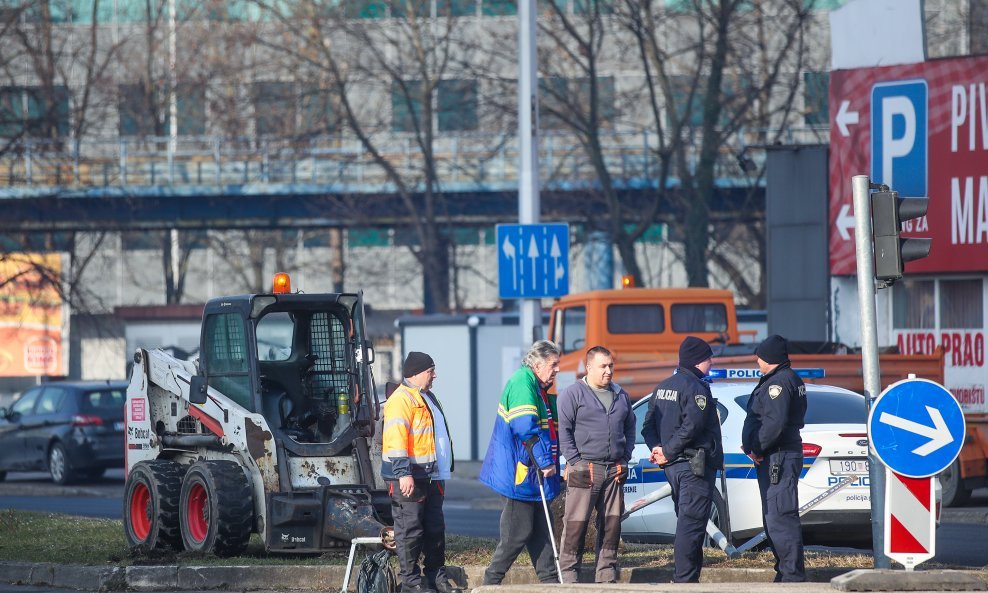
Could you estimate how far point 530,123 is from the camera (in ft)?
61.2

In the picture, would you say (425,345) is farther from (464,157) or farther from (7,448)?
(464,157)

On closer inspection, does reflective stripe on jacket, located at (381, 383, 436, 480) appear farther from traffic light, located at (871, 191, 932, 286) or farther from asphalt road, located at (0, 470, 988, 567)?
asphalt road, located at (0, 470, 988, 567)

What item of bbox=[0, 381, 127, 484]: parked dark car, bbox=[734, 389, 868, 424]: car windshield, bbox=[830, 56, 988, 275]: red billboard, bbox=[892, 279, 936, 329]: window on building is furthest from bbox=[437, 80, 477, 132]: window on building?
bbox=[734, 389, 868, 424]: car windshield

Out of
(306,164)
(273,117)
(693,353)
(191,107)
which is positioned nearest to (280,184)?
(306,164)

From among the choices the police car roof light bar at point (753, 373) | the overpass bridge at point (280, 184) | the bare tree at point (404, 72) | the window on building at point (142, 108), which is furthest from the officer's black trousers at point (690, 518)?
the window on building at point (142, 108)

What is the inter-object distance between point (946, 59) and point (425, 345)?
10.0 metres

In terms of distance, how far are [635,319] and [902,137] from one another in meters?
4.53

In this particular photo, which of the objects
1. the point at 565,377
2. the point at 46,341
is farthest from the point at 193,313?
the point at 565,377

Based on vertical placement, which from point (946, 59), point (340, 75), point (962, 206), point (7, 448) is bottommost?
point (7, 448)

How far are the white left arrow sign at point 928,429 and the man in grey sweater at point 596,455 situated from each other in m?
1.83

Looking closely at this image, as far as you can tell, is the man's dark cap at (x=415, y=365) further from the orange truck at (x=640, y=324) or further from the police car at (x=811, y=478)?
the orange truck at (x=640, y=324)

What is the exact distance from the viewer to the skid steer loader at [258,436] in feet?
38.8

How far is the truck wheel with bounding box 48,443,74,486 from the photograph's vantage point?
77.7ft

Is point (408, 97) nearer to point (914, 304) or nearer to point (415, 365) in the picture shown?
point (914, 304)
